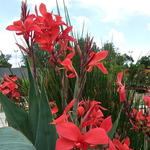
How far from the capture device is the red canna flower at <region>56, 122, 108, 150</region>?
331 mm

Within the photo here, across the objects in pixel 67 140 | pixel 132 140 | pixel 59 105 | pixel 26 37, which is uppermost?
pixel 26 37

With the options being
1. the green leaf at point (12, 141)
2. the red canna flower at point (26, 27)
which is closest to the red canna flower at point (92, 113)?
the green leaf at point (12, 141)

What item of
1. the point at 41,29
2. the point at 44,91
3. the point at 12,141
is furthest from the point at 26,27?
the point at 12,141

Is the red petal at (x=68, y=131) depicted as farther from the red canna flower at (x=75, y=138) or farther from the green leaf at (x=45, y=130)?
the green leaf at (x=45, y=130)

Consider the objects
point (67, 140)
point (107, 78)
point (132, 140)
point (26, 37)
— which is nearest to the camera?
point (67, 140)

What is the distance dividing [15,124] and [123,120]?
0.80m

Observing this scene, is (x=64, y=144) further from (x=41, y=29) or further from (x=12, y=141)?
(x=41, y=29)

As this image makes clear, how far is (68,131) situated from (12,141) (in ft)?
0.30

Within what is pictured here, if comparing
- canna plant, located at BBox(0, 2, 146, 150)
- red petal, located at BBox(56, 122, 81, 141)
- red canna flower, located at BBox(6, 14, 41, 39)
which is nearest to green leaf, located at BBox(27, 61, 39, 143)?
canna plant, located at BBox(0, 2, 146, 150)

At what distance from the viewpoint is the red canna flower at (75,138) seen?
1.09 ft

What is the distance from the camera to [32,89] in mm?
612

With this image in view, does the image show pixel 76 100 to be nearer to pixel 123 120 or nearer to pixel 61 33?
pixel 61 33

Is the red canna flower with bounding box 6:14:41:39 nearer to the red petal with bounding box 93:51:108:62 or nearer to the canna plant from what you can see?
the canna plant

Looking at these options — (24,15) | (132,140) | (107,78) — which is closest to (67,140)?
(24,15)
